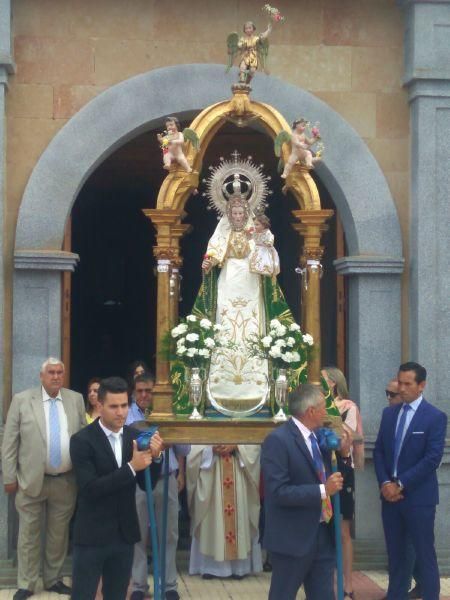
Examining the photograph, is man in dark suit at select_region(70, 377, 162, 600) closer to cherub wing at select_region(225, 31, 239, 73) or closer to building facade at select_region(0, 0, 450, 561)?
building facade at select_region(0, 0, 450, 561)

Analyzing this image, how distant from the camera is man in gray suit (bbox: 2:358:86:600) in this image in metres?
9.33

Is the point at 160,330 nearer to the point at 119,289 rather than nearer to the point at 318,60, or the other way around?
the point at 318,60

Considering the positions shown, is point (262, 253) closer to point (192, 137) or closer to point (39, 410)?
point (192, 137)

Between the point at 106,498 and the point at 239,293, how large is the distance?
304 centimetres

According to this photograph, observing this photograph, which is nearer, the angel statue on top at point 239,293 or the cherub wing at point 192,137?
the cherub wing at point 192,137

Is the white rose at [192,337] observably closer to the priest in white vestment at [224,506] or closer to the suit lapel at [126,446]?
the priest in white vestment at [224,506]

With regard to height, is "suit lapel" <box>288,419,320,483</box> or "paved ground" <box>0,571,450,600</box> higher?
"suit lapel" <box>288,419,320,483</box>

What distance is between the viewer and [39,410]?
30.9 feet

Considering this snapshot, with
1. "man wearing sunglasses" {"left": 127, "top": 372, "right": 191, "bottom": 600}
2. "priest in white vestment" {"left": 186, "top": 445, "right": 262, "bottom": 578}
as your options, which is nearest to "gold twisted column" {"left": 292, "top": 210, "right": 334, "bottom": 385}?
"priest in white vestment" {"left": 186, "top": 445, "right": 262, "bottom": 578}

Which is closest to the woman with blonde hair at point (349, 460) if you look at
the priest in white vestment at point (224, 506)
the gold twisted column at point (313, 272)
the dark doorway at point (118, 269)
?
the gold twisted column at point (313, 272)

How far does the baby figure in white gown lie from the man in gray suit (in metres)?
1.75

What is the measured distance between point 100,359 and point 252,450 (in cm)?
891

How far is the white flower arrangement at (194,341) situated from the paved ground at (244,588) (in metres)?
1.85

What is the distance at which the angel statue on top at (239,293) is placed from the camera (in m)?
9.57
